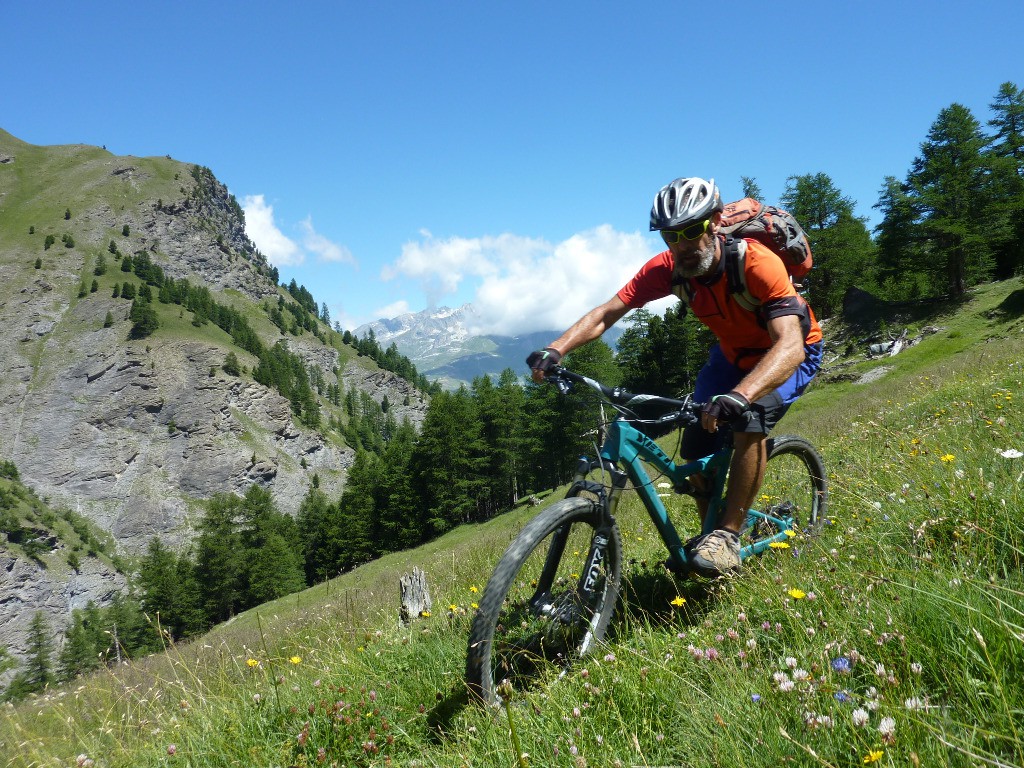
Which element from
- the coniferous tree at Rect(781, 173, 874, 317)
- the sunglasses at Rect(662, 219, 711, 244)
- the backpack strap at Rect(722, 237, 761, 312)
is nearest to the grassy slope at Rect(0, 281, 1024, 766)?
the backpack strap at Rect(722, 237, 761, 312)

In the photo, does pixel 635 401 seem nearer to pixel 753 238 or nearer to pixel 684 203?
pixel 684 203

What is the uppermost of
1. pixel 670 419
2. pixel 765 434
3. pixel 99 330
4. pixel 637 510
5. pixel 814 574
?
pixel 99 330

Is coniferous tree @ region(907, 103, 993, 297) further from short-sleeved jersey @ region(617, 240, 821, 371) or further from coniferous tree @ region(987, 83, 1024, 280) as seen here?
short-sleeved jersey @ region(617, 240, 821, 371)

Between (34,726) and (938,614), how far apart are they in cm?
586

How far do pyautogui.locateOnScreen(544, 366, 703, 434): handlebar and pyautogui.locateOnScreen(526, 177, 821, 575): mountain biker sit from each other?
13 centimetres

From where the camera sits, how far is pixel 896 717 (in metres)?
1.70

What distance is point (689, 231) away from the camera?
148 inches

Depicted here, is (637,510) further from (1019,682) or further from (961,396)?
(1019,682)

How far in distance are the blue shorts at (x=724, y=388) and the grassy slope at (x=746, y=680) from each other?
2.73 ft

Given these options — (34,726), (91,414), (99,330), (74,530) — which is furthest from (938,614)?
(99,330)

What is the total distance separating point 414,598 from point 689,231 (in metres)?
4.08

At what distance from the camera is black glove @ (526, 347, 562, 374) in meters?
3.90

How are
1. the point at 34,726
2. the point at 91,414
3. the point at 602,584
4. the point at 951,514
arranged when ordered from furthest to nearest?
the point at 91,414, the point at 34,726, the point at 602,584, the point at 951,514

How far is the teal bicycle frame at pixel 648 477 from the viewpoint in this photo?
366cm
